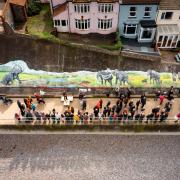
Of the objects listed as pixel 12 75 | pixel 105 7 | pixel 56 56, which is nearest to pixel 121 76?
pixel 56 56

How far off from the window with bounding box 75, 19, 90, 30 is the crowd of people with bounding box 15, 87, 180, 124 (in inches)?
359

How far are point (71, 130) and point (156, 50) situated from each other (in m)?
13.3

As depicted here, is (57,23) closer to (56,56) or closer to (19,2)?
(56,56)

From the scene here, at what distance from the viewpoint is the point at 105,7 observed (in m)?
29.4

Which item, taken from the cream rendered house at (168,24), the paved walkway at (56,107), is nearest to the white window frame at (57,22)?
the paved walkway at (56,107)

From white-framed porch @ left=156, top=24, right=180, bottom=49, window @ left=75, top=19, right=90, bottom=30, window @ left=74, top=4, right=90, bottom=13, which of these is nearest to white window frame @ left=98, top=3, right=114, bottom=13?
window @ left=74, top=4, right=90, bottom=13

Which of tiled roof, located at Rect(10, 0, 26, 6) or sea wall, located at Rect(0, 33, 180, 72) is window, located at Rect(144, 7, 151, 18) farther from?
tiled roof, located at Rect(10, 0, 26, 6)

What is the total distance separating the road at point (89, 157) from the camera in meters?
22.7

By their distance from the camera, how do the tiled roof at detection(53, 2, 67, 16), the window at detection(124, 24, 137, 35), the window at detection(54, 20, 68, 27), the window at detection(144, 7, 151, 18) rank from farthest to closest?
the window at detection(124, 24, 137, 35), the window at detection(54, 20, 68, 27), the window at detection(144, 7, 151, 18), the tiled roof at detection(53, 2, 67, 16)

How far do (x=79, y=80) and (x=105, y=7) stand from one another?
814 centimetres

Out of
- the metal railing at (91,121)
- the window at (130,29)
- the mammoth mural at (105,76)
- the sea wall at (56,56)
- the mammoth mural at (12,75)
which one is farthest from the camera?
the window at (130,29)

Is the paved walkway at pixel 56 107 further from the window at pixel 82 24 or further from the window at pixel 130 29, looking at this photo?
the window at pixel 130 29

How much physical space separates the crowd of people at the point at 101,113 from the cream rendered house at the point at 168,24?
8050 millimetres

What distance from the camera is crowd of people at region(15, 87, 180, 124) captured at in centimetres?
2462
